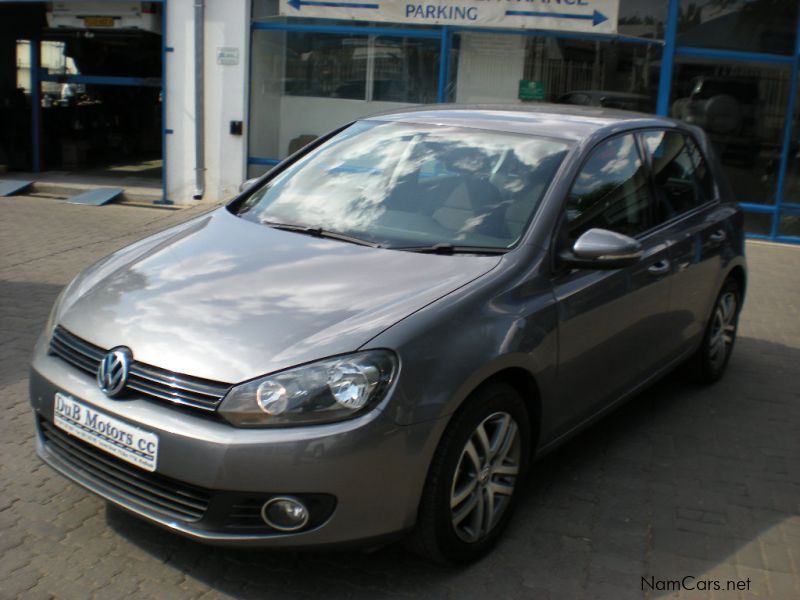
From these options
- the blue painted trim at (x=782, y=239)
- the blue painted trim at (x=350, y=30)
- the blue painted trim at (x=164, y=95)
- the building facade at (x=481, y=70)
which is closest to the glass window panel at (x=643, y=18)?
the building facade at (x=481, y=70)

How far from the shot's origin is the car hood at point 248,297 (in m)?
3.09

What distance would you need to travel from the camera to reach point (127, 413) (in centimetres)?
310

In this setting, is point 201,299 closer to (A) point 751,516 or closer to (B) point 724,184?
(A) point 751,516

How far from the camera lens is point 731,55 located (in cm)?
1104

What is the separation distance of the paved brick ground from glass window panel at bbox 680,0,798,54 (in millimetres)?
6471

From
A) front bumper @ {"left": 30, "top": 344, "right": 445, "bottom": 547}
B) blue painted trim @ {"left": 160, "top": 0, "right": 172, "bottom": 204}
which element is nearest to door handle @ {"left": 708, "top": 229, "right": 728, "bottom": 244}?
front bumper @ {"left": 30, "top": 344, "right": 445, "bottom": 547}

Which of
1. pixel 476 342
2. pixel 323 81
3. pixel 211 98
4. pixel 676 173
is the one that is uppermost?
pixel 323 81

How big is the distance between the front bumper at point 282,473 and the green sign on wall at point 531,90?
9.19m

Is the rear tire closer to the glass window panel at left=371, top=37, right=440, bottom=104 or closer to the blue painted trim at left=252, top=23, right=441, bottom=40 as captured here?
the glass window panel at left=371, top=37, right=440, bottom=104

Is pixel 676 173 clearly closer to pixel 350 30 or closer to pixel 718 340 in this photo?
pixel 718 340

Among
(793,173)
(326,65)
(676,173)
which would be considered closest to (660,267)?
(676,173)

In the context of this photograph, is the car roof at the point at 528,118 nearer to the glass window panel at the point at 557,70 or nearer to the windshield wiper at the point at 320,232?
the windshield wiper at the point at 320,232

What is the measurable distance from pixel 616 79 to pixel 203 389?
9.47 meters

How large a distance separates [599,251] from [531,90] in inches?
329
